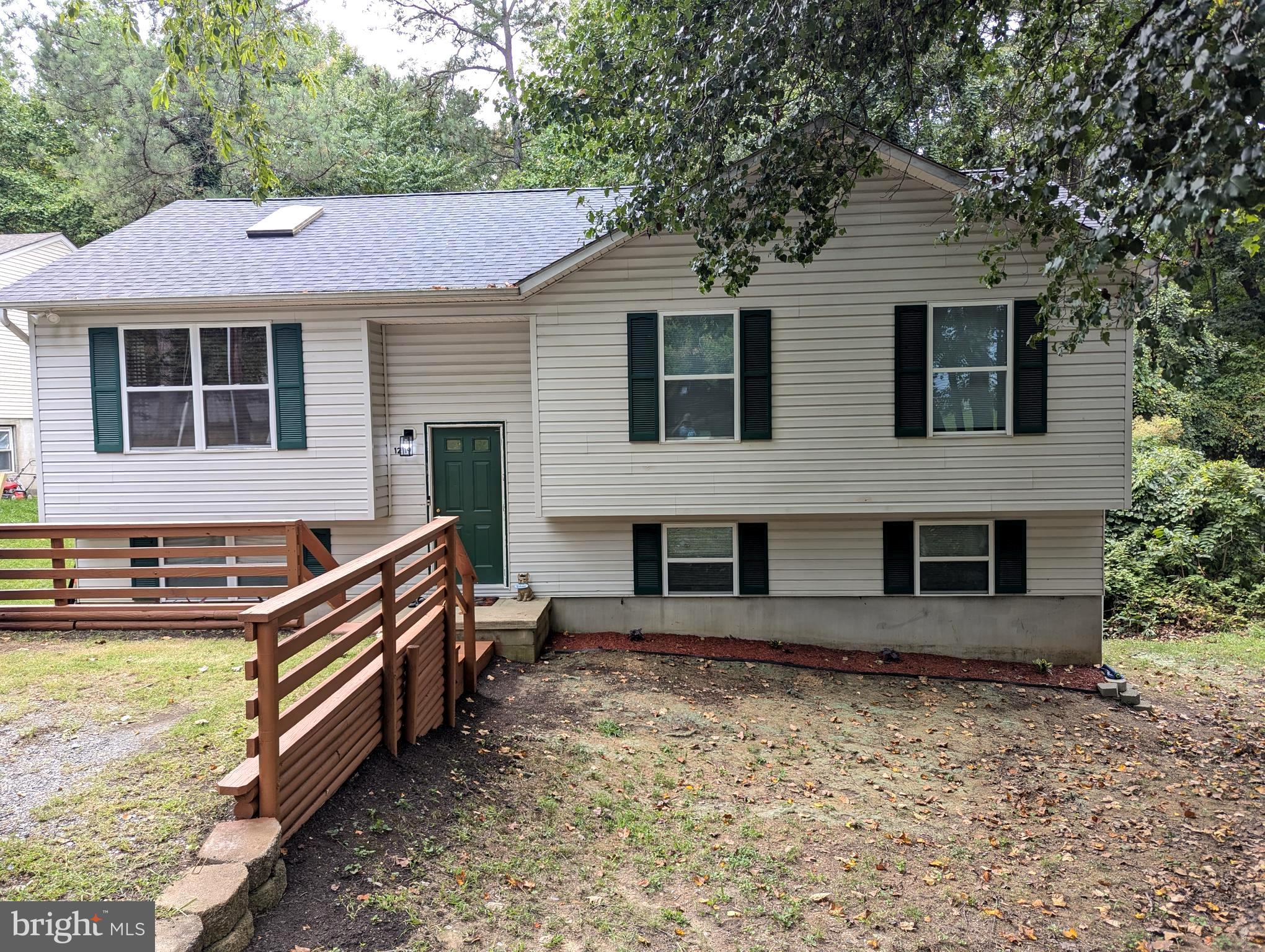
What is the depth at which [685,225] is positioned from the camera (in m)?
7.02

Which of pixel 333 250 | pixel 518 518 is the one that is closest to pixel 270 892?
pixel 518 518

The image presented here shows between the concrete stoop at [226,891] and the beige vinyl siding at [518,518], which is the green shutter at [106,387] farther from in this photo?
the concrete stoop at [226,891]

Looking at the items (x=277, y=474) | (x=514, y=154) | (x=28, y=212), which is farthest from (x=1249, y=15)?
(x=28, y=212)

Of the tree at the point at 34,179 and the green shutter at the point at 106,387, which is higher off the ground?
the tree at the point at 34,179

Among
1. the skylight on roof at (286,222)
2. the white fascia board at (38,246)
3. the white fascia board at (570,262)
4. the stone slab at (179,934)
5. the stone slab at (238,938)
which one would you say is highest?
the white fascia board at (38,246)

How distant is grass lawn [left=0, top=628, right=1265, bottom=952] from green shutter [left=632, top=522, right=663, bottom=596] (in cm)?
175

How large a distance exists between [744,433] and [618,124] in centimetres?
358

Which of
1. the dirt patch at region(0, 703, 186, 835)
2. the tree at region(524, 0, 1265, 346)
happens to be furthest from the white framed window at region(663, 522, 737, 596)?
the dirt patch at region(0, 703, 186, 835)

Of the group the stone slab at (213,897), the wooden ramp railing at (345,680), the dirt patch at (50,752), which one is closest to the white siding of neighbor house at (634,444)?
the wooden ramp railing at (345,680)

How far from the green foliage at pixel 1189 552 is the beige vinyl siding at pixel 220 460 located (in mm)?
12454

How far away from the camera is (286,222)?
11.3 m

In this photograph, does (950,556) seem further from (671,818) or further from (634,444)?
(671,818)

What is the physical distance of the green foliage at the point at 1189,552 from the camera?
1300 cm

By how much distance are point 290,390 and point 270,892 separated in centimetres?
711
